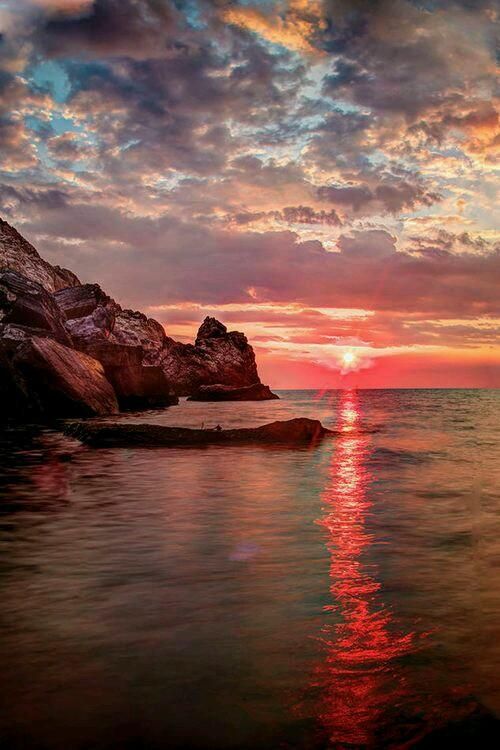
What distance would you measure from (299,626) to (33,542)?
4070 millimetres

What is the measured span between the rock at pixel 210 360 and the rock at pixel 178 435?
73.3 meters

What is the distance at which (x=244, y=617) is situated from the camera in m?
4.65

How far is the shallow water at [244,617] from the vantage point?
310cm

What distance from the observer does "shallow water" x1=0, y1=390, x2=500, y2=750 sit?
122 inches

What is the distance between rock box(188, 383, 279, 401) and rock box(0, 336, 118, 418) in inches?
1915

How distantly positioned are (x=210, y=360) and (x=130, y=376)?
51.2 m

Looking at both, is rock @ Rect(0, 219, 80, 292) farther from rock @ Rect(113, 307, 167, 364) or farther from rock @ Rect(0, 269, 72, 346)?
rock @ Rect(113, 307, 167, 364)

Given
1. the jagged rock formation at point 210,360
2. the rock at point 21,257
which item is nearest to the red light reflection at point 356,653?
the rock at point 21,257

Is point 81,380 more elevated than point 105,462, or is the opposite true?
point 81,380

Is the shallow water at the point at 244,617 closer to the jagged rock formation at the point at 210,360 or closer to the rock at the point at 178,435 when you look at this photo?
the rock at the point at 178,435

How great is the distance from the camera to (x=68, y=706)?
3227 millimetres

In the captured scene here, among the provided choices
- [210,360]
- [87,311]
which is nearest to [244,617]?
[87,311]

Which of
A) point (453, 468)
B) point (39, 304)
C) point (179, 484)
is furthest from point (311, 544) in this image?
point (39, 304)

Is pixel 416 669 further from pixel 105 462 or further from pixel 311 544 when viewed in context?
pixel 105 462
